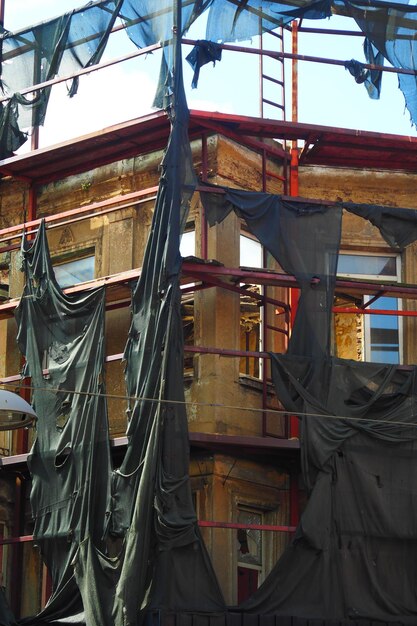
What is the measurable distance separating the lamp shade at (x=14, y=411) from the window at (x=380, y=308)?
5783 millimetres

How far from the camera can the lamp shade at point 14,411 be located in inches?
834

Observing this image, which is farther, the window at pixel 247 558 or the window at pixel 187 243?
the window at pixel 187 243

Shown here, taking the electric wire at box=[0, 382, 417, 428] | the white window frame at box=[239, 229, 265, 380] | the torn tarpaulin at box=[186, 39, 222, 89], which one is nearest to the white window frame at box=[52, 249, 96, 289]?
the white window frame at box=[239, 229, 265, 380]

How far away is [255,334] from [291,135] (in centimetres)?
308

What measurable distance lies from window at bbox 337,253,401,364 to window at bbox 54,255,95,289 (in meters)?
3.95

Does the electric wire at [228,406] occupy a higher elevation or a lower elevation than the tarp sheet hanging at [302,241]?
lower

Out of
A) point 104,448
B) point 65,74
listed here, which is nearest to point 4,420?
point 104,448

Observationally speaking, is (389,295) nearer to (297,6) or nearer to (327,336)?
(327,336)

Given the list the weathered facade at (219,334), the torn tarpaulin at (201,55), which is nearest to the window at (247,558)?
the weathered facade at (219,334)

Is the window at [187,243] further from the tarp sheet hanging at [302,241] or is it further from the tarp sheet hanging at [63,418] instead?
the tarp sheet hanging at [63,418]

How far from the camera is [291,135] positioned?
80.0 feet

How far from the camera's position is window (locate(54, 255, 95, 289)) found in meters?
25.8

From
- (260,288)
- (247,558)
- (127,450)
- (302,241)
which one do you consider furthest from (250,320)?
(247,558)

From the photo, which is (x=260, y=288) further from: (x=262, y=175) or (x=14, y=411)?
(x=14, y=411)
